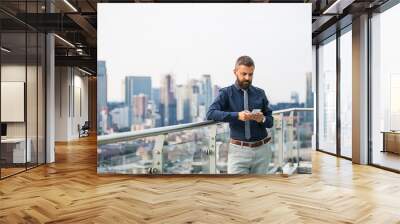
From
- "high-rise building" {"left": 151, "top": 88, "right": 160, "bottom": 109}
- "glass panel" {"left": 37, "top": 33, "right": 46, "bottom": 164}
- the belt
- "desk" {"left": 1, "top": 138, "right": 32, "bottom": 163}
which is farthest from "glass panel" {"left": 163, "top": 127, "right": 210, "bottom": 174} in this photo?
"glass panel" {"left": 37, "top": 33, "right": 46, "bottom": 164}

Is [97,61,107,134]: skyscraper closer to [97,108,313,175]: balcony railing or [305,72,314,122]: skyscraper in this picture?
[97,108,313,175]: balcony railing

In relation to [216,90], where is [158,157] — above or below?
→ below

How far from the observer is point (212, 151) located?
624 centimetres

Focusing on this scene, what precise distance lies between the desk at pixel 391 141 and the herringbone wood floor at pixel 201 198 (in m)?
0.54

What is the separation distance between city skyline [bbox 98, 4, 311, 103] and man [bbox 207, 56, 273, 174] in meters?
0.16

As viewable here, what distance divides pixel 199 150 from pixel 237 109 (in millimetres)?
881

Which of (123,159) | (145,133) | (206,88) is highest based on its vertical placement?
(206,88)

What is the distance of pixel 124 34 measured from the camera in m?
6.26

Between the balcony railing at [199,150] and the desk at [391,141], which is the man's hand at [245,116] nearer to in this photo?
the balcony railing at [199,150]

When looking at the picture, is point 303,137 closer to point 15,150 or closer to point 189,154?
point 189,154

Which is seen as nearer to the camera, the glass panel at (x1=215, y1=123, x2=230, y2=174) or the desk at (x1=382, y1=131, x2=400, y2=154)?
the glass panel at (x1=215, y1=123, x2=230, y2=174)

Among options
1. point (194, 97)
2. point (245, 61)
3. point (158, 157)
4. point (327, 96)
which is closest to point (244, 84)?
point (245, 61)

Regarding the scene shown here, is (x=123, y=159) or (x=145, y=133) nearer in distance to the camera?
(x=145, y=133)

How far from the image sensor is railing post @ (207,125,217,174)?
20.4 feet
